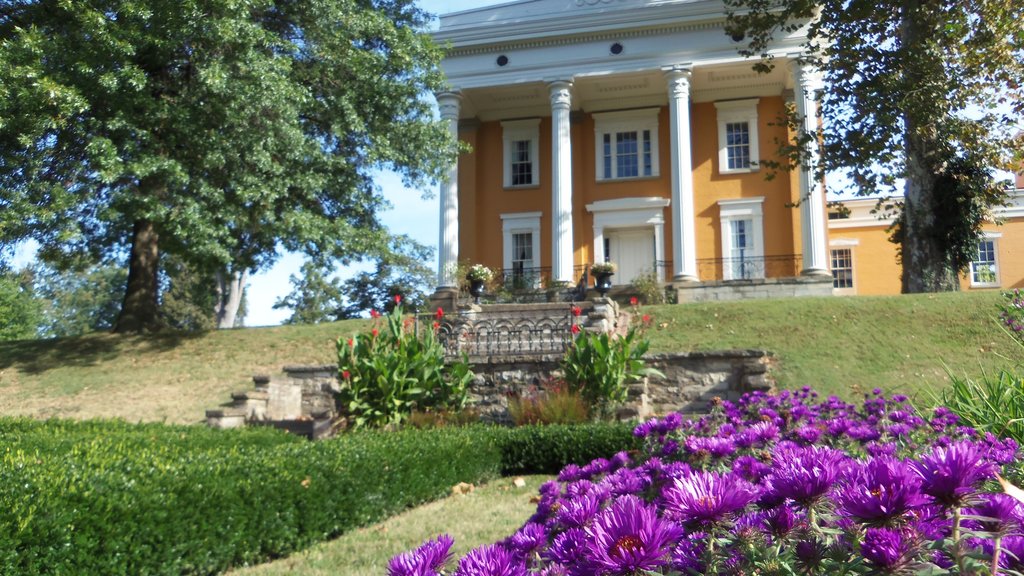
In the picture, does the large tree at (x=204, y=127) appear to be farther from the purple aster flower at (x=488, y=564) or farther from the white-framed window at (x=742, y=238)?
the purple aster flower at (x=488, y=564)

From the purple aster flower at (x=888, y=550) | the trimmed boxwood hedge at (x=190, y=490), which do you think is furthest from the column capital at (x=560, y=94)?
the purple aster flower at (x=888, y=550)

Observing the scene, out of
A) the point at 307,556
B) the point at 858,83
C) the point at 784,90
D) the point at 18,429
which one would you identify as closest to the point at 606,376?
the point at 307,556

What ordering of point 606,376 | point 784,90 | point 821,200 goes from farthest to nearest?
point 784,90 → point 821,200 → point 606,376

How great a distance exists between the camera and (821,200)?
2559 cm

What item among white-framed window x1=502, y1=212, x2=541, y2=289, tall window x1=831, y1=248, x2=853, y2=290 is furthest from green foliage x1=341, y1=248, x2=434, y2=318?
tall window x1=831, y1=248, x2=853, y2=290

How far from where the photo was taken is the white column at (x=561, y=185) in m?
25.8

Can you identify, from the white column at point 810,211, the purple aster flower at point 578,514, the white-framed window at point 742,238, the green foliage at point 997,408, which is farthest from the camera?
the white-framed window at point 742,238

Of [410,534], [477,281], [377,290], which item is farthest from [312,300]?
[410,534]

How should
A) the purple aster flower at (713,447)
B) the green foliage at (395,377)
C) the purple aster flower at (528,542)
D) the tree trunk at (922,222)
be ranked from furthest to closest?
the tree trunk at (922,222)
the green foliage at (395,377)
the purple aster flower at (713,447)
the purple aster flower at (528,542)

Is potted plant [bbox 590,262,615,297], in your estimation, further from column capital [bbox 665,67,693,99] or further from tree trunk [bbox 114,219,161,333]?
tree trunk [bbox 114,219,161,333]

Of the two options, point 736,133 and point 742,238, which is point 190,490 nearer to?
point 742,238

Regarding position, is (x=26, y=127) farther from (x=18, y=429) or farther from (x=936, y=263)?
(x=936, y=263)

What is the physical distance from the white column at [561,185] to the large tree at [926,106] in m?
7.33

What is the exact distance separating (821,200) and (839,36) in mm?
8683
